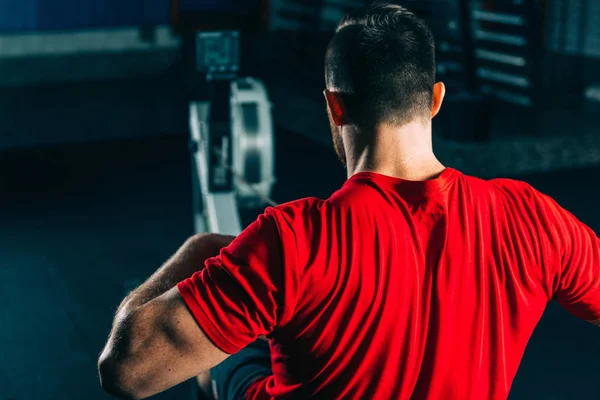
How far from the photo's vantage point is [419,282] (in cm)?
78

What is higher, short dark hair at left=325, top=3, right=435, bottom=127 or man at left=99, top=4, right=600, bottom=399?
short dark hair at left=325, top=3, right=435, bottom=127

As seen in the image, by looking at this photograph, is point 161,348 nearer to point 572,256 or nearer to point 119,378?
point 119,378

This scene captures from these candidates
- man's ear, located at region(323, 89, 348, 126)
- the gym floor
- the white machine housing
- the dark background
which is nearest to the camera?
man's ear, located at region(323, 89, 348, 126)

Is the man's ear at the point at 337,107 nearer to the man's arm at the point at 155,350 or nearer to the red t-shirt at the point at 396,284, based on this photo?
the red t-shirt at the point at 396,284

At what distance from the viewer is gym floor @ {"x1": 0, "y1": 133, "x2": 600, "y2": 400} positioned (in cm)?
198

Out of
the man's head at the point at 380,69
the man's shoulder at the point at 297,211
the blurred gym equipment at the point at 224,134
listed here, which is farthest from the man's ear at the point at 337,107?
the blurred gym equipment at the point at 224,134

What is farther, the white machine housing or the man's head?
the white machine housing

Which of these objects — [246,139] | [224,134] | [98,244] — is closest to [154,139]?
[98,244]

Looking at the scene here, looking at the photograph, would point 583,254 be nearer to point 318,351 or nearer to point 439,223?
point 439,223

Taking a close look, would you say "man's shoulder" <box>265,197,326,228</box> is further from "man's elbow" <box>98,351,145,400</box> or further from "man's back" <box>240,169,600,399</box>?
"man's elbow" <box>98,351,145,400</box>

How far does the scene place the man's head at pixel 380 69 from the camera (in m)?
0.81

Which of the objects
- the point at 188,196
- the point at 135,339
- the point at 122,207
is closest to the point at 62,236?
the point at 122,207

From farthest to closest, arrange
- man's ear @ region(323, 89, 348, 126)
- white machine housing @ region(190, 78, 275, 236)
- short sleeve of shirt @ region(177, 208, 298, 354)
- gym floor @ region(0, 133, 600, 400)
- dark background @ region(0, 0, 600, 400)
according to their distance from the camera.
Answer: white machine housing @ region(190, 78, 275, 236) < dark background @ region(0, 0, 600, 400) < gym floor @ region(0, 133, 600, 400) < man's ear @ region(323, 89, 348, 126) < short sleeve of shirt @ region(177, 208, 298, 354)

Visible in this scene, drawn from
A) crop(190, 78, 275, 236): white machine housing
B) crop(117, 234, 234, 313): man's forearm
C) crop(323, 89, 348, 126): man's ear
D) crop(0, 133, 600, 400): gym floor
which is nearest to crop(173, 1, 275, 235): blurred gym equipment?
crop(190, 78, 275, 236): white machine housing
